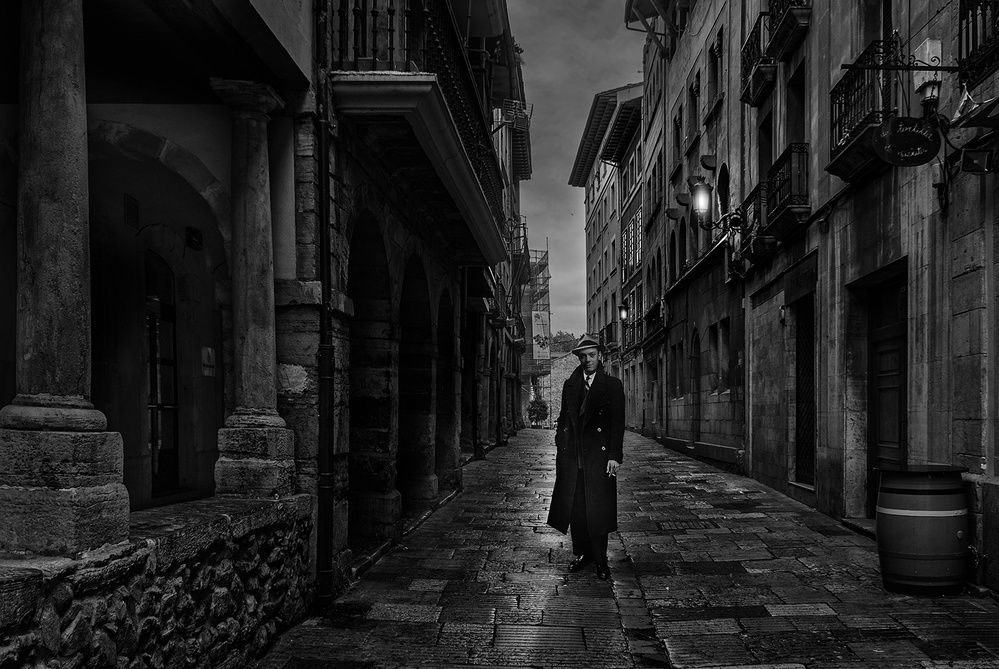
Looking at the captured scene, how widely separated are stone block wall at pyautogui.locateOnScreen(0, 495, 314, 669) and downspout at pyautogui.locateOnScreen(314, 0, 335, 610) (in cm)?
12

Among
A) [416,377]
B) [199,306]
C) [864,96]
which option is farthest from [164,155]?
[864,96]

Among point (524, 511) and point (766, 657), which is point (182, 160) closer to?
point (766, 657)

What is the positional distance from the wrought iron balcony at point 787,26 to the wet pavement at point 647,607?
20.1 ft

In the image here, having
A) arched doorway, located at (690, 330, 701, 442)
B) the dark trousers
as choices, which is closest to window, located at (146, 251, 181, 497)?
the dark trousers

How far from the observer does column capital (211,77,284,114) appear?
555 centimetres

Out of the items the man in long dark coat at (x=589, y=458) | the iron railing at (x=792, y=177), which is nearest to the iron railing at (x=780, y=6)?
the iron railing at (x=792, y=177)

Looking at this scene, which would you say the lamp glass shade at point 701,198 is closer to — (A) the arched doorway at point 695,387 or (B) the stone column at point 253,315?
(A) the arched doorway at point 695,387

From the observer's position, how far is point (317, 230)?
20.1ft

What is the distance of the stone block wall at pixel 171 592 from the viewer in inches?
123

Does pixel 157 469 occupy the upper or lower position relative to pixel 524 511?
upper

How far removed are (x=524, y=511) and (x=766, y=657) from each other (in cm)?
582

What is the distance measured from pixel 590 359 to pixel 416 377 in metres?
3.55

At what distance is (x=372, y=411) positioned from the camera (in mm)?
8375

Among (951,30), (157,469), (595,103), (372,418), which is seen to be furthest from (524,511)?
(595,103)
